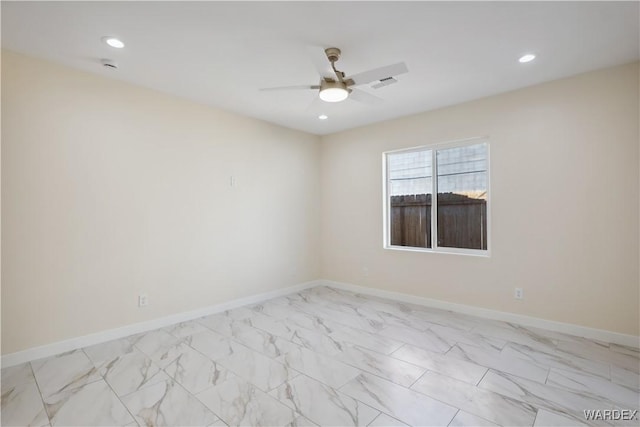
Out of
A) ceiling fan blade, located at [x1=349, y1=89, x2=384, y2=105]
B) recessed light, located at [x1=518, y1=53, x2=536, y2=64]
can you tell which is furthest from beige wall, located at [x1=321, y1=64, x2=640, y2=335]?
ceiling fan blade, located at [x1=349, y1=89, x2=384, y2=105]


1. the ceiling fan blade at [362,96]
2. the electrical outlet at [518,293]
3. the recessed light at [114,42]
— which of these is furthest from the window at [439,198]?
the recessed light at [114,42]

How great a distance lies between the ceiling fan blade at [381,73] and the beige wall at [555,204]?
1.92m

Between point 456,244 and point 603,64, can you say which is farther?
point 456,244

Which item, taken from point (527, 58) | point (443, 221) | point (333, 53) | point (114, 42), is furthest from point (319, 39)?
point (443, 221)

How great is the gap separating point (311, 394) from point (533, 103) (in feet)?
11.5

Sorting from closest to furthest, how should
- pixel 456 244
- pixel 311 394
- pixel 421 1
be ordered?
1. pixel 421 1
2. pixel 311 394
3. pixel 456 244

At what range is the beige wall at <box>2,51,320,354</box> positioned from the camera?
2598 millimetres

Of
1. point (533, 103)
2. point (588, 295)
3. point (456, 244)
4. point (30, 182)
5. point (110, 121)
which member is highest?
point (533, 103)

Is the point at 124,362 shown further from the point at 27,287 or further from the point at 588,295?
the point at 588,295

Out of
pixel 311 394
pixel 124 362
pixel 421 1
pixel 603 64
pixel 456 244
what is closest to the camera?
pixel 421 1

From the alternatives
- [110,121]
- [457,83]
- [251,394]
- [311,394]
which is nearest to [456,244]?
[457,83]

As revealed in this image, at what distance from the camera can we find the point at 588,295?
118 inches

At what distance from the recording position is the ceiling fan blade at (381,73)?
216cm

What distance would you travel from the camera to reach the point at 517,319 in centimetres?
338
